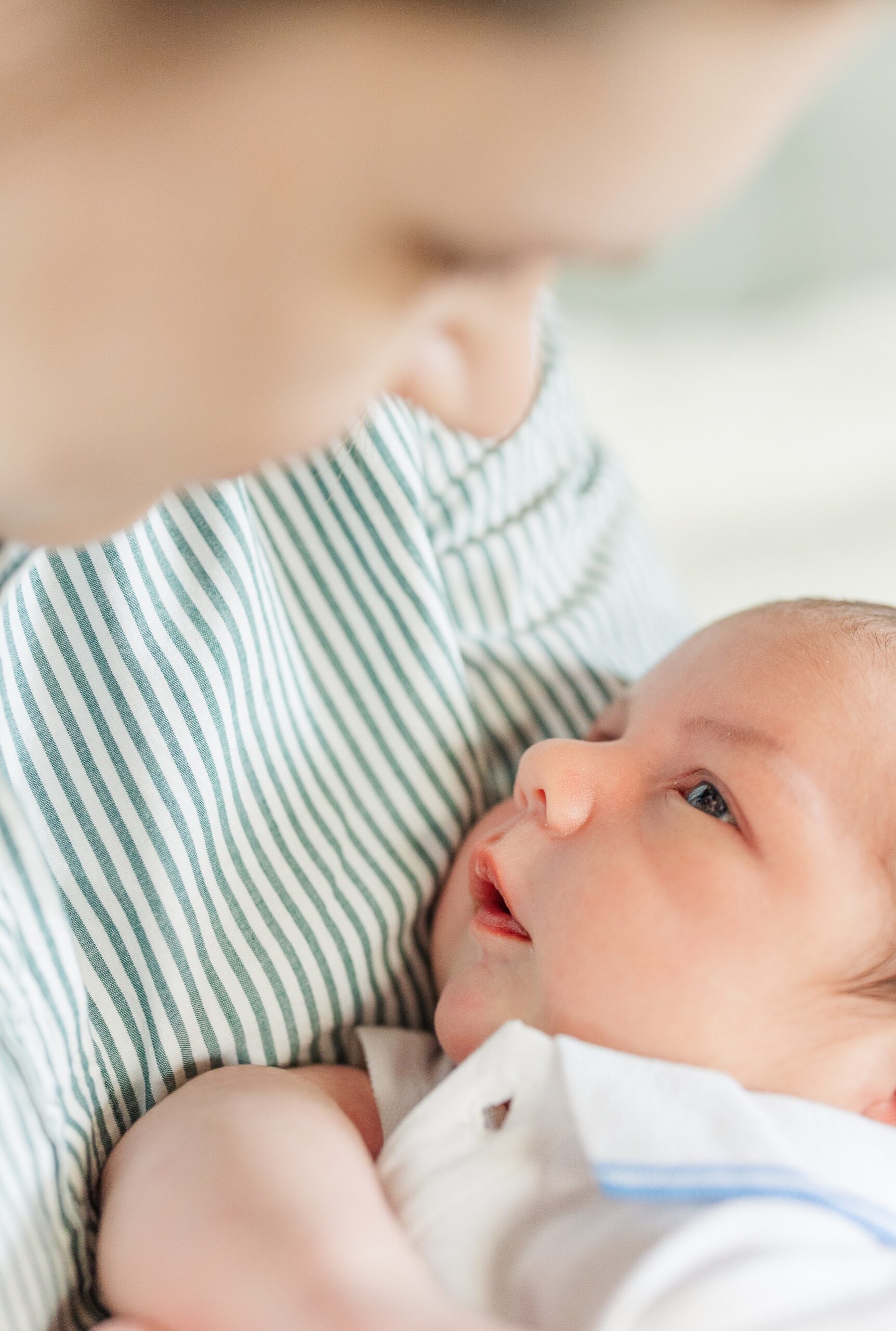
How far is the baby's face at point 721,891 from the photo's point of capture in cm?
57

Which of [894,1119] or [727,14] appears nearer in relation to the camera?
[727,14]

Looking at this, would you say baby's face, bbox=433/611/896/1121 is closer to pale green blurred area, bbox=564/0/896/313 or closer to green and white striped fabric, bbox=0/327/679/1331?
green and white striped fabric, bbox=0/327/679/1331

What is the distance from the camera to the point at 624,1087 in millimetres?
548

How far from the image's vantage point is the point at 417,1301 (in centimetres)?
46

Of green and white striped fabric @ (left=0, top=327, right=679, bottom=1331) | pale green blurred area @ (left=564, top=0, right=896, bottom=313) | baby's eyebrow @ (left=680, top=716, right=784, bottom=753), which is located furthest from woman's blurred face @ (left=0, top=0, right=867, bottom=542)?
pale green blurred area @ (left=564, top=0, right=896, bottom=313)

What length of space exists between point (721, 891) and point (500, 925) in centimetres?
11

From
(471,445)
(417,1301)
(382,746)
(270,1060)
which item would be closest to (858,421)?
(471,445)

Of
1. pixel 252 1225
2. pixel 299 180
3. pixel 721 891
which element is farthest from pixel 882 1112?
pixel 299 180

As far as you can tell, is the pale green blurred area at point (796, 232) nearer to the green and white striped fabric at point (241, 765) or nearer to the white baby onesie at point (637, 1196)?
the green and white striped fabric at point (241, 765)

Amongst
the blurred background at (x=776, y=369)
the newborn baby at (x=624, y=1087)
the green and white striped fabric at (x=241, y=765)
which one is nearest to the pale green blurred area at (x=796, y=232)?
the blurred background at (x=776, y=369)

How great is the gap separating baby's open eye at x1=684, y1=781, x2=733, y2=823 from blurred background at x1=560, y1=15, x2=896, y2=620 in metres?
0.78

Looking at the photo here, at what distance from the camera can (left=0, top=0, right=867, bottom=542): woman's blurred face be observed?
275 millimetres

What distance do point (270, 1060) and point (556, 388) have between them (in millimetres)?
491

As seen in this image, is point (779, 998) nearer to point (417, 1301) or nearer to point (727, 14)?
point (417, 1301)
